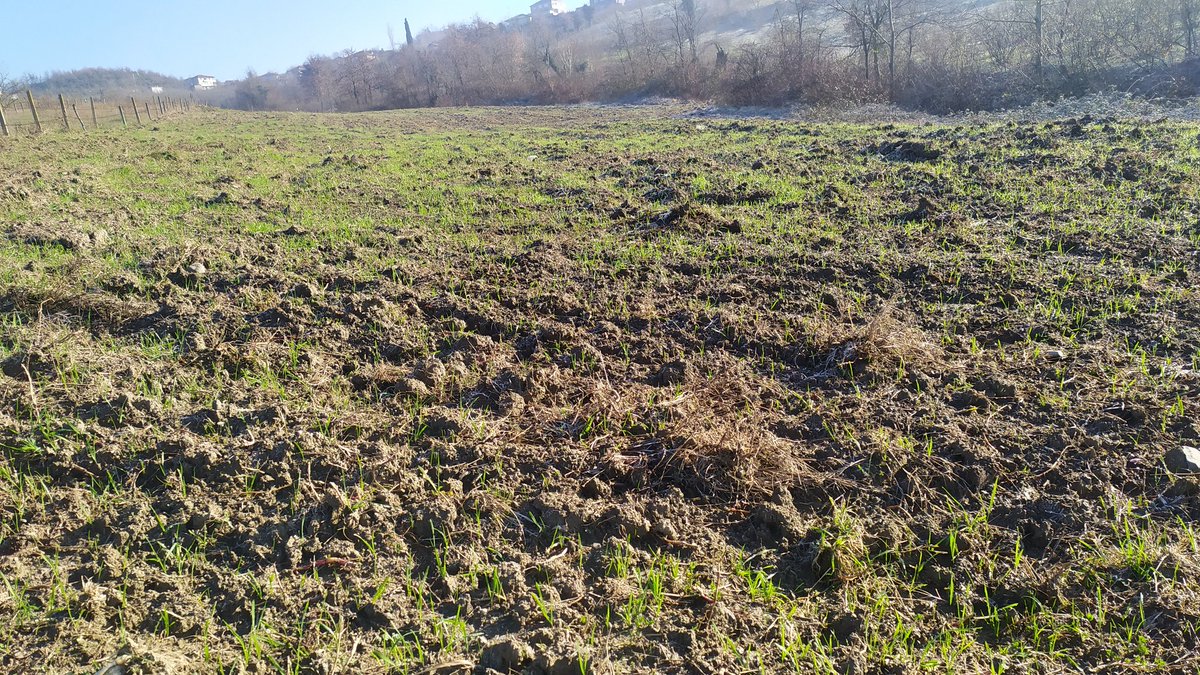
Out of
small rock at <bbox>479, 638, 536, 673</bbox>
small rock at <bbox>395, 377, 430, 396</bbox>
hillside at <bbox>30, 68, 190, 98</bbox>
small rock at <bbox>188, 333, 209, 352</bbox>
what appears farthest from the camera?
hillside at <bbox>30, 68, 190, 98</bbox>

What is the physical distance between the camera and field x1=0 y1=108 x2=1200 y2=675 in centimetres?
209

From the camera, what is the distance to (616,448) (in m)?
2.98

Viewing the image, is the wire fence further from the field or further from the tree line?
the tree line

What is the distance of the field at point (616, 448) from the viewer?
2090 millimetres

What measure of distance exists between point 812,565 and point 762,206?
5477mm

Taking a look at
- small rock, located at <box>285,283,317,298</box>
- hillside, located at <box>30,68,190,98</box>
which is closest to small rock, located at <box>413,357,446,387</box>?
small rock, located at <box>285,283,317,298</box>

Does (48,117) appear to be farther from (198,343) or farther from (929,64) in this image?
(929,64)

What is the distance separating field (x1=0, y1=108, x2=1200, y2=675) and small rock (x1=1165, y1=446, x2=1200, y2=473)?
0.7 inches

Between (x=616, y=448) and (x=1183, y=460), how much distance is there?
2337 millimetres

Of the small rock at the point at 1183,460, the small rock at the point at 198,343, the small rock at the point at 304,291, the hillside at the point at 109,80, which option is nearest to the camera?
the small rock at the point at 1183,460

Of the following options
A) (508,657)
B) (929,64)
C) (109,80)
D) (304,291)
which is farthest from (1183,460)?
(109,80)

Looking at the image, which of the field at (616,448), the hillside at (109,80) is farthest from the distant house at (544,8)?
the field at (616,448)

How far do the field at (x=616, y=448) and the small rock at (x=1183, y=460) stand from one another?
19mm

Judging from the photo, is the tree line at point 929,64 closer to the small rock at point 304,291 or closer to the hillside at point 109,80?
the small rock at point 304,291
